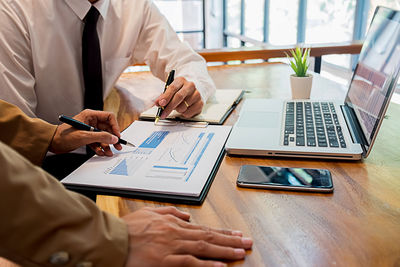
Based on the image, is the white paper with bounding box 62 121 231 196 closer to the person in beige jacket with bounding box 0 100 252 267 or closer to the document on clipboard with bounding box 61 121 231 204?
the document on clipboard with bounding box 61 121 231 204

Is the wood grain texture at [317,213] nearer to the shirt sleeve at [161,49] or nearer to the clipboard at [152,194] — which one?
the clipboard at [152,194]

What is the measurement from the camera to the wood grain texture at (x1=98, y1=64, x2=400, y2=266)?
1.88 ft

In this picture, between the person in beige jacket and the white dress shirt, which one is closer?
the person in beige jacket

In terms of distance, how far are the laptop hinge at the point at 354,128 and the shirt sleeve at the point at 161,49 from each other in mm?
542

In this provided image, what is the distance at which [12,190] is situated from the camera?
496mm

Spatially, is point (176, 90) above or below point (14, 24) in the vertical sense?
below

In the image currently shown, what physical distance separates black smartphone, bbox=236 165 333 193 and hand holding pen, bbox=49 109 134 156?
13.2 inches

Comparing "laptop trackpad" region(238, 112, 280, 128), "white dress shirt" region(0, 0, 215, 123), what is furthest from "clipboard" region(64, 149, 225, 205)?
"white dress shirt" region(0, 0, 215, 123)

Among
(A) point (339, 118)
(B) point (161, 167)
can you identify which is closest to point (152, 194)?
(B) point (161, 167)

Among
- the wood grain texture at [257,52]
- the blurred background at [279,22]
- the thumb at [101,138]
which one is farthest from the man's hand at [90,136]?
the wood grain texture at [257,52]

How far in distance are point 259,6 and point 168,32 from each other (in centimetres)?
508

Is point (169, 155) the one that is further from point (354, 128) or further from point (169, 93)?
point (354, 128)

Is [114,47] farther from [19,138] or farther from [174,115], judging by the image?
[19,138]

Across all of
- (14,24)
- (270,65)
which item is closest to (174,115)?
(14,24)
